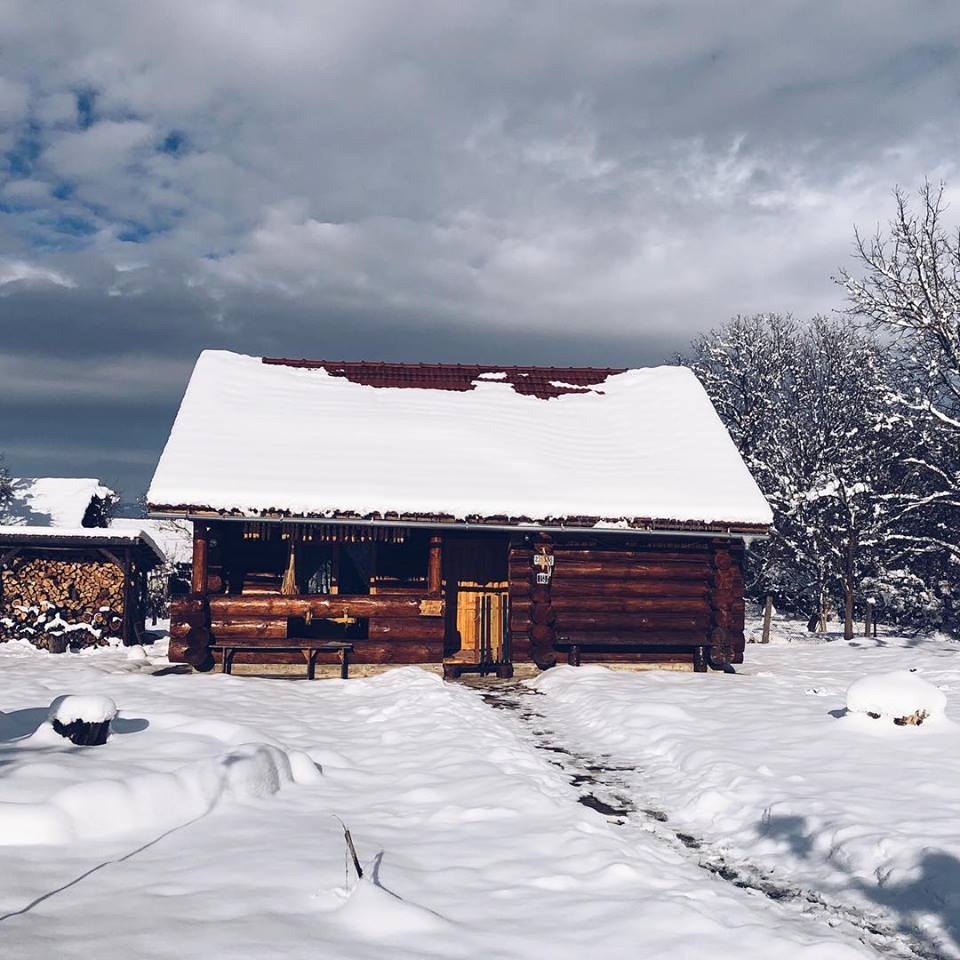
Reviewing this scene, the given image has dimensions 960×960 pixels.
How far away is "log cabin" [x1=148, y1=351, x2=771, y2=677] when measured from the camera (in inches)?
535

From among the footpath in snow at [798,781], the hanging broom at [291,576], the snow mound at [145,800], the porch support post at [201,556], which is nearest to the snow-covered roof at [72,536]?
the porch support post at [201,556]

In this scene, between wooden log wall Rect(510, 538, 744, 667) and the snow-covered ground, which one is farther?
wooden log wall Rect(510, 538, 744, 667)

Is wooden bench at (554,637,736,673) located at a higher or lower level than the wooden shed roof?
lower

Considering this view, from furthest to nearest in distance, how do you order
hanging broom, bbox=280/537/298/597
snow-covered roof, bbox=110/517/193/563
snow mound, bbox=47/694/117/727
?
snow-covered roof, bbox=110/517/193/563, hanging broom, bbox=280/537/298/597, snow mound, bbox=47/694/117/727

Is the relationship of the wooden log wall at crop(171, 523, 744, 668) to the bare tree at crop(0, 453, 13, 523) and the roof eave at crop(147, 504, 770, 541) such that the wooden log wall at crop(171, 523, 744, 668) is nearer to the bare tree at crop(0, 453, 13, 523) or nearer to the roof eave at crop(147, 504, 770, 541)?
the roof eave at crop(147, 504, 770, 541)

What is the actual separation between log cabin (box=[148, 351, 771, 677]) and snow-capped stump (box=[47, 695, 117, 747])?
6357 millimetres

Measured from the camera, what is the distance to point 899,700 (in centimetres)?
877

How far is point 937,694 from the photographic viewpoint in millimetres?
8836

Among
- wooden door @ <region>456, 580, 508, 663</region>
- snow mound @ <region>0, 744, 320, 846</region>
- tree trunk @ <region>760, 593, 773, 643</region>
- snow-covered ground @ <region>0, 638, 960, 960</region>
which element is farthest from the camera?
tree trunk @ <region>760, 593, 773, 643</region>

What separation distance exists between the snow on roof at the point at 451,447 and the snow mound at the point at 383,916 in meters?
9.39

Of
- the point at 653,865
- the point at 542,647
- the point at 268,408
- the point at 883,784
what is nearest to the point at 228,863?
the point at 653,865

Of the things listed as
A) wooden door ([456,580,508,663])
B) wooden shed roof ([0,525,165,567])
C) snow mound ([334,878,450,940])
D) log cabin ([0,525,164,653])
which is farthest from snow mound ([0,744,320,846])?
log cabin ([0,525,164,653])

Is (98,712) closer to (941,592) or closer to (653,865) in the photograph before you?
(653,865)

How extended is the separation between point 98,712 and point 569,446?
10538 mm
